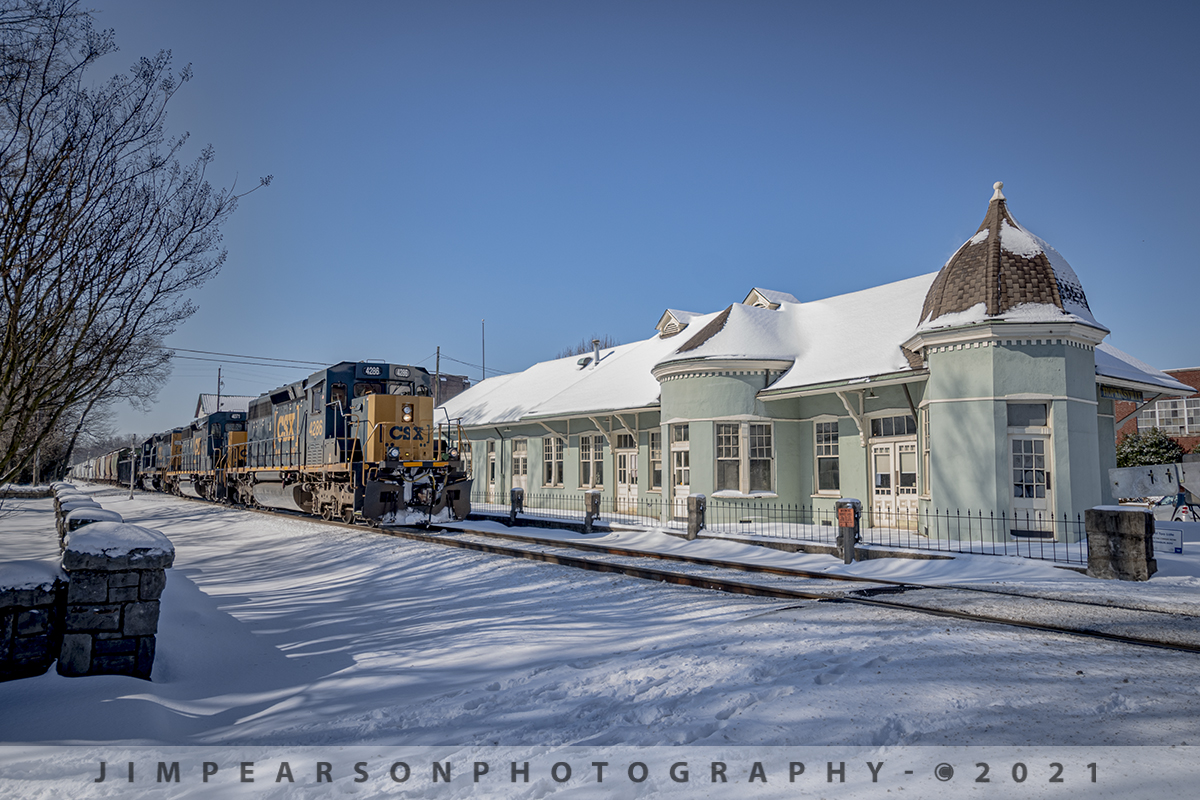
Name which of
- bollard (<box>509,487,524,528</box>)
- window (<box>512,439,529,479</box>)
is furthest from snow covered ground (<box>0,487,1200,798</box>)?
window (<box>512,439,529,479</box>)

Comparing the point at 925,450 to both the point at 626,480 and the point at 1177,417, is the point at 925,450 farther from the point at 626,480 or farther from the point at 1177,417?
the point at 1177,417

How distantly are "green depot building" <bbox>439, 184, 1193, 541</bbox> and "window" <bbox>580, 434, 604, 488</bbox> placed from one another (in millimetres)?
54

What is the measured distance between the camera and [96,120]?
20.5ft

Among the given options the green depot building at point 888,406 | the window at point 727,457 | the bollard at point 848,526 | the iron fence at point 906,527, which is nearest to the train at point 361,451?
the iron fence at point 906,527

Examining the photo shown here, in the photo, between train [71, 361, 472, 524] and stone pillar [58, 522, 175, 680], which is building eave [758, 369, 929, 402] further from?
stone pillar [58, 522, 175, 680]

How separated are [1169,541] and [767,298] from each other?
12.9 meters

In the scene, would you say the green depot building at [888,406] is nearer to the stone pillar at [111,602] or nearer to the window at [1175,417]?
the stone pillar at [111,602]

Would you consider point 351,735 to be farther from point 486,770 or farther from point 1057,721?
point 1057,721

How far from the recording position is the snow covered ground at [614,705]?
3598mm

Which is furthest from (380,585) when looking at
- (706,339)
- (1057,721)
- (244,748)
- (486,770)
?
(706,339)

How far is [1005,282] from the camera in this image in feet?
48.0

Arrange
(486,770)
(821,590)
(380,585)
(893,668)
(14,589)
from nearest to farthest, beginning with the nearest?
1. (486,770)
2. (893,668)
3. (14,589)
4. (821,590)
5. (380,585)

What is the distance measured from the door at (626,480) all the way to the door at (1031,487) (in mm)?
11641

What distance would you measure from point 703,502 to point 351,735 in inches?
482
